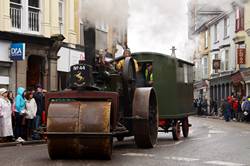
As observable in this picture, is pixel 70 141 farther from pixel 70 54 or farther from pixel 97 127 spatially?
pixel 70 54

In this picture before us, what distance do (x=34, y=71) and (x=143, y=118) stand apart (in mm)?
14298

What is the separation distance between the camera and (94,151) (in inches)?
454

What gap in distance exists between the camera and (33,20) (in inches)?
1027

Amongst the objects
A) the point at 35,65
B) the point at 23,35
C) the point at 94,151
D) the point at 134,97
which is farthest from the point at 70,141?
the point at 35,65

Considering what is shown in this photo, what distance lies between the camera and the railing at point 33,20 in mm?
25906

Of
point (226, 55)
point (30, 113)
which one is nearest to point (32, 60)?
point (30, 113)

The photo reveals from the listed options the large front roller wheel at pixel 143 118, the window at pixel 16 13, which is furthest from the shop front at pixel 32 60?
the large front roller wheel at pixel 143 118

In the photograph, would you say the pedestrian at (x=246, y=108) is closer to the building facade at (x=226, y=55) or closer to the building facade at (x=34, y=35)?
the building facade at (x=226, y=55)

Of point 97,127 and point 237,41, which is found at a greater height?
point 237,41

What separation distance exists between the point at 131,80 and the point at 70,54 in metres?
15.2

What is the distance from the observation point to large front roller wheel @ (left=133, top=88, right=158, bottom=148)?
13490 millimetres

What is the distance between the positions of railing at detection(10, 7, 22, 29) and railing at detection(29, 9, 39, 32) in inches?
27.5

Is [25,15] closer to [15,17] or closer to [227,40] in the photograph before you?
[15,17]

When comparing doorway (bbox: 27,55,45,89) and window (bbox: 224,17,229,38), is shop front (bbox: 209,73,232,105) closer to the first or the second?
window (bbox: 224,17,229,38)
